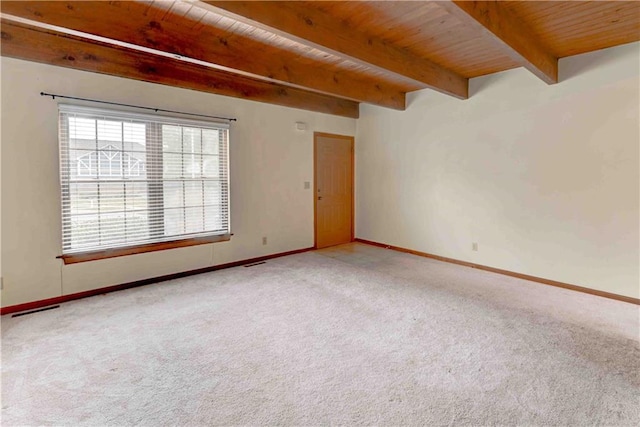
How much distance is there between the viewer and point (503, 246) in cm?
425

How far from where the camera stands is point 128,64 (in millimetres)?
3498

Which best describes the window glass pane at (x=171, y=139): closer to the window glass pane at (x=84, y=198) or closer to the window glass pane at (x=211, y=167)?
the window glass pane at (x=211, y=167)

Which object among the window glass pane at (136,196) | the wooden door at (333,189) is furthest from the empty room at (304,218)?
the wooden door at (333,189)

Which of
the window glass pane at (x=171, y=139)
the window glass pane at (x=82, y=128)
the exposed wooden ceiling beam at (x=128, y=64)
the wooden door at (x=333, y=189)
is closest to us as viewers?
the exposed wooden ceiling beam at (x=128, y=64)

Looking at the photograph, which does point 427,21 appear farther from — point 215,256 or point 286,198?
point 215,256

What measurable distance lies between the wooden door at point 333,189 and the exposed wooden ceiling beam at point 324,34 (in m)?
2.18

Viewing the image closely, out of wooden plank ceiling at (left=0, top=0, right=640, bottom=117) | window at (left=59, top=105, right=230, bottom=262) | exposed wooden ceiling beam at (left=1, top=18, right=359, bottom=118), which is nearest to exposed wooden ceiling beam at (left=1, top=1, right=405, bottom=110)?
wooden plank ceiling at (left=0, top=0, right=640, bottom=117)

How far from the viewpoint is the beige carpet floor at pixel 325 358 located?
69.8 inches

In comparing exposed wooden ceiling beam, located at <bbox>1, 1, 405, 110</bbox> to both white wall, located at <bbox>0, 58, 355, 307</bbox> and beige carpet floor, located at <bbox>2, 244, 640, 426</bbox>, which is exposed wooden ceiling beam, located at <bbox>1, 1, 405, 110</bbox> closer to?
white wall, located at <bbox>0, 58, 355, 307</bbox>

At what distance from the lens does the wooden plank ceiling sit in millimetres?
2480

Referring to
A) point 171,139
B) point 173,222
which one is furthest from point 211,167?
point 173,222

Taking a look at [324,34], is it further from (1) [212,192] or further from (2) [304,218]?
(2) [304,218]

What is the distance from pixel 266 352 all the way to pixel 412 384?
3.29ft

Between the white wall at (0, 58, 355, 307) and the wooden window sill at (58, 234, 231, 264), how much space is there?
0.20 ft
